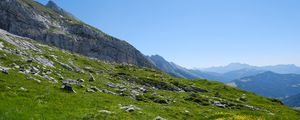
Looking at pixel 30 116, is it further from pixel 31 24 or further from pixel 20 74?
pixel 31 24

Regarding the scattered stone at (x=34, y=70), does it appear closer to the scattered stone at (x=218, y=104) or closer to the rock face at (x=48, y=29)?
the scattered stone at (x=218, y=104)

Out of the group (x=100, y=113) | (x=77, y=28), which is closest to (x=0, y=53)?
(x=100, y=113)

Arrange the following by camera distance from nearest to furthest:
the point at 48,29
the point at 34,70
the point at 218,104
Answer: the point at 34,70 → the point at 218,104 → the point at 48,29

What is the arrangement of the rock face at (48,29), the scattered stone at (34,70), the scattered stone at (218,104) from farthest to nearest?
1. the rock face at (48,29)
2. the scattered stone at (218,104)
3. the scattered stone at (34,70)

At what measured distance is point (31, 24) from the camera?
6147 inches

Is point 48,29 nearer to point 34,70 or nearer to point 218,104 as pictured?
point 218,104

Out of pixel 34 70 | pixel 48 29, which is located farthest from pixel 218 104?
pixel 48 29

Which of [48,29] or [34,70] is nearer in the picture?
[34,70]

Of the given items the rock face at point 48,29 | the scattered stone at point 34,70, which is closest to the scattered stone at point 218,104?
the scattered stone at point 34,70

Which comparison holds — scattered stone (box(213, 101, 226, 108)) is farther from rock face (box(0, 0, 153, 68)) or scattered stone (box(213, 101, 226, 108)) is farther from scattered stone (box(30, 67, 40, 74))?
rock face (box(0, 0, 153, 68))

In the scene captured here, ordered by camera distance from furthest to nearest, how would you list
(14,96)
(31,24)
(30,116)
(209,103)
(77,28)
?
(77,28) → (31,24) → (209,103) → (14,96) → (30,116)

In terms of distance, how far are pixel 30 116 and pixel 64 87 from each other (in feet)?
44.6

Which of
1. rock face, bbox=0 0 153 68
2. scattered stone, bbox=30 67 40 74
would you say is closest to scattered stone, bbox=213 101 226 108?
scattered stone, bbox=30 67 40 74

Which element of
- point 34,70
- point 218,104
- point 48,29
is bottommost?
point 34,70
